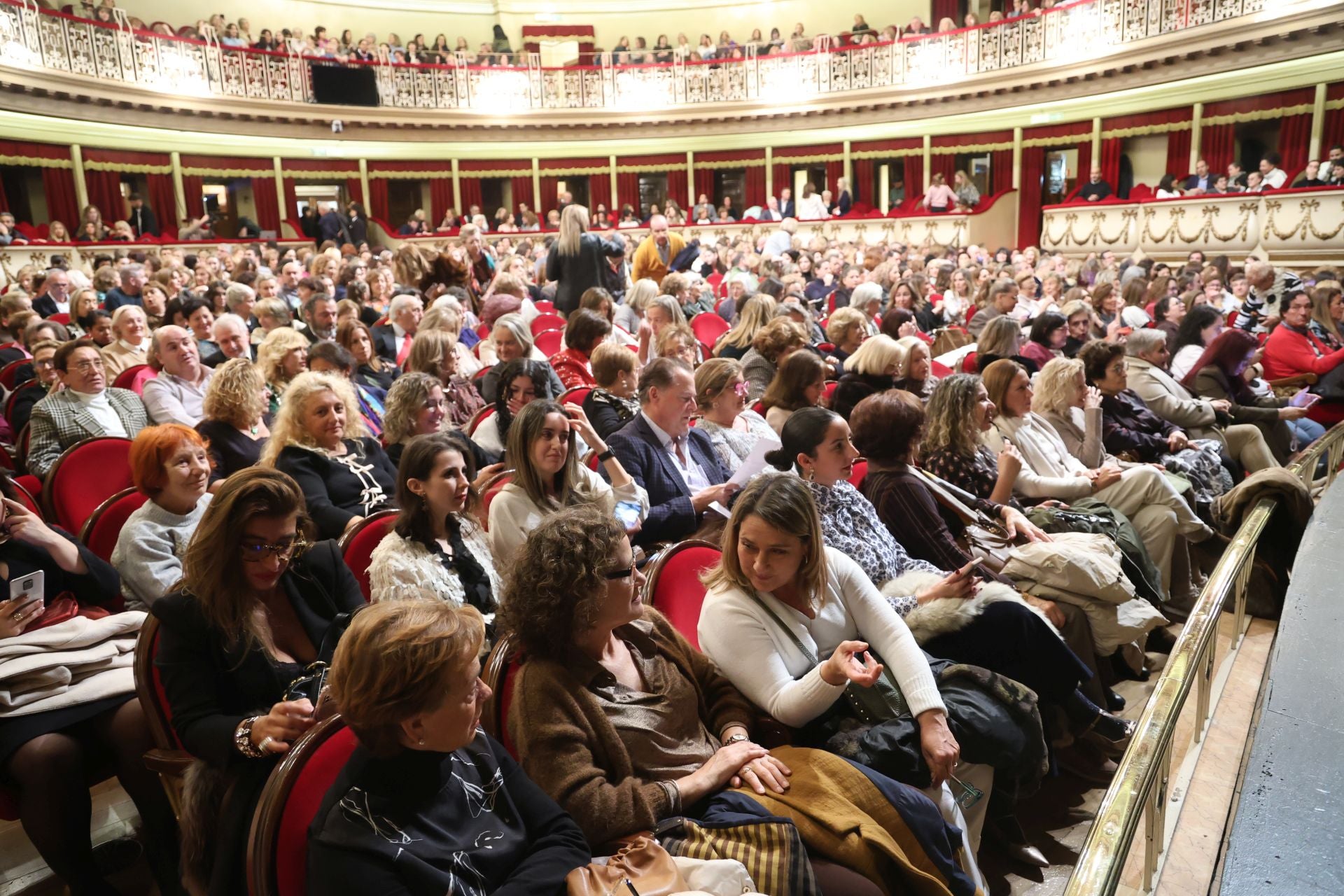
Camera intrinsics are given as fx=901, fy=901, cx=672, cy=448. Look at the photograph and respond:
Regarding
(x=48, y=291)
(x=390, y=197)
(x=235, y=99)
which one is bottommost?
(x=48, y=291)

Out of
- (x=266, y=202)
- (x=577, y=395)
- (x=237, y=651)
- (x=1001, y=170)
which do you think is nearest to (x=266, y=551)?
(x=237, y=651)

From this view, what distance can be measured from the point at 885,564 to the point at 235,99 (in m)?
17.3

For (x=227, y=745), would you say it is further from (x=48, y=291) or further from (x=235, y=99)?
(x=235, y=99)

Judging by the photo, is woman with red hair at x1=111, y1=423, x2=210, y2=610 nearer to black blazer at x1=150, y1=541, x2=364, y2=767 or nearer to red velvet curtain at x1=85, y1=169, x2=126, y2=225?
black blazer at x1=150, y1=541, x2=364, y2=767

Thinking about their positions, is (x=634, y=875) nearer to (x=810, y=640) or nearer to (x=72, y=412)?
(x=810, y=640)

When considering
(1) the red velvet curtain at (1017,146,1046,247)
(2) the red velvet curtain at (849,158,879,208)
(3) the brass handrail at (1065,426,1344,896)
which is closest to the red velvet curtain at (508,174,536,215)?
(2) the red velvet curtain at (849,158,879,208)

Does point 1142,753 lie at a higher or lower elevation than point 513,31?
lower

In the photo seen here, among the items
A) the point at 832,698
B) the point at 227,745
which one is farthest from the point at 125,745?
the point at 832,698

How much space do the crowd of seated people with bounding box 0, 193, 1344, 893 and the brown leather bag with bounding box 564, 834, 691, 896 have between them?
42 mm

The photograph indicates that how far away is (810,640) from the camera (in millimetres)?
2166

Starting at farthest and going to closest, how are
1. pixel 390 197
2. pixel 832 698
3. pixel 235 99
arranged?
pixel 390 197, pixel 235 99, pixel 832 698

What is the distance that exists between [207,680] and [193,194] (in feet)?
56.8

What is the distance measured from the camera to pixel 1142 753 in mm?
1643

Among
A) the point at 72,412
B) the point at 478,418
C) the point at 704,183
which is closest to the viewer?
the point at 72,412
